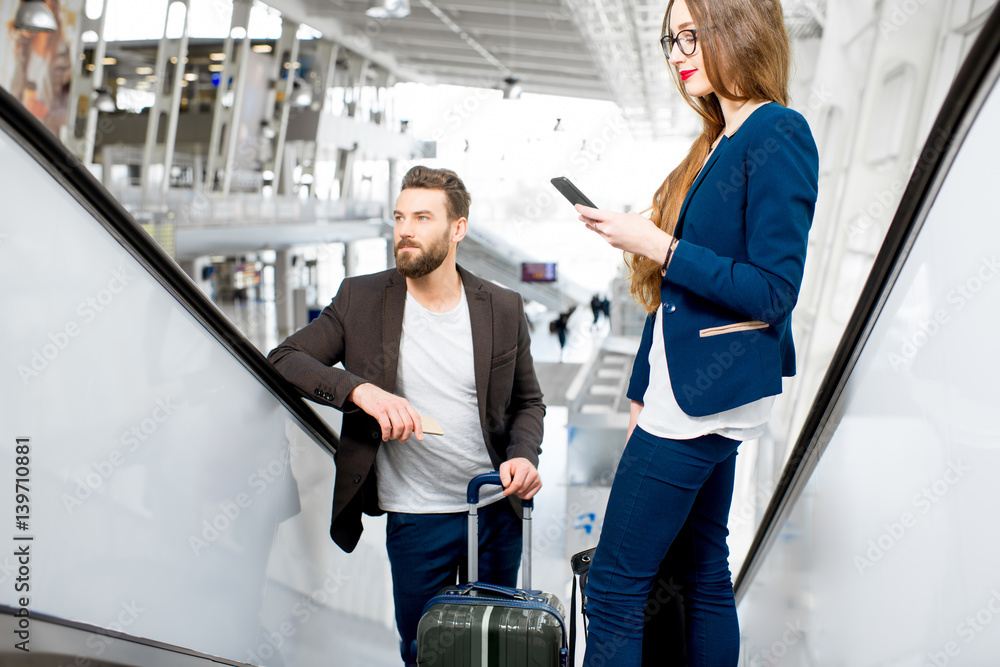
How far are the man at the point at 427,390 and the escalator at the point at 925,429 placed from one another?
0.86 m

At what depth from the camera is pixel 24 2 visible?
32.1 ft

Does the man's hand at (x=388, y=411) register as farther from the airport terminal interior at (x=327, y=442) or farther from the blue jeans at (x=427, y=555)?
the blue jeans at (x=427, y=555)

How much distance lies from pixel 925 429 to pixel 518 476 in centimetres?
103

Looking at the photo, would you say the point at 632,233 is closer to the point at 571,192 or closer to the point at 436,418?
the point at 571,192

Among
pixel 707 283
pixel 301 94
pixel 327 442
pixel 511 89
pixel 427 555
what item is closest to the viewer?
pixel 707 283

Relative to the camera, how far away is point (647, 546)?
61.4 inches

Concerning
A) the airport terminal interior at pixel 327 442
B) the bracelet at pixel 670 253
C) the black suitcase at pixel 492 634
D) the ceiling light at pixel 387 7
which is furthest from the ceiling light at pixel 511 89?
the bracelet at pixel 670 253

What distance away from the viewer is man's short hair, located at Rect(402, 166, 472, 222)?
2271 mm

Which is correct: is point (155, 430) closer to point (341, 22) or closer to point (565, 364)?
point (565, 364)

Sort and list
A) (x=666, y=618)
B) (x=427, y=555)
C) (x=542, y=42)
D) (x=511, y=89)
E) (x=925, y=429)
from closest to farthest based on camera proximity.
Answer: (x=925, y=429), (x=666, y=618), (x=427, y=555), (x=511, y=89), (x=542, y=42)

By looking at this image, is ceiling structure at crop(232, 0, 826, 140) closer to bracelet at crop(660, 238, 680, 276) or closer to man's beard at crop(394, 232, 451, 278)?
man's beard at crop(394, 232, 451, 278)

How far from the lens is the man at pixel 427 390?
2.19m

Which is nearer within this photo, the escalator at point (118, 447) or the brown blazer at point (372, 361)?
the escalator at point (118, 447)

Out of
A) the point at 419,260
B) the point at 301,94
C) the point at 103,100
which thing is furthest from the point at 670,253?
the point at 301,94
